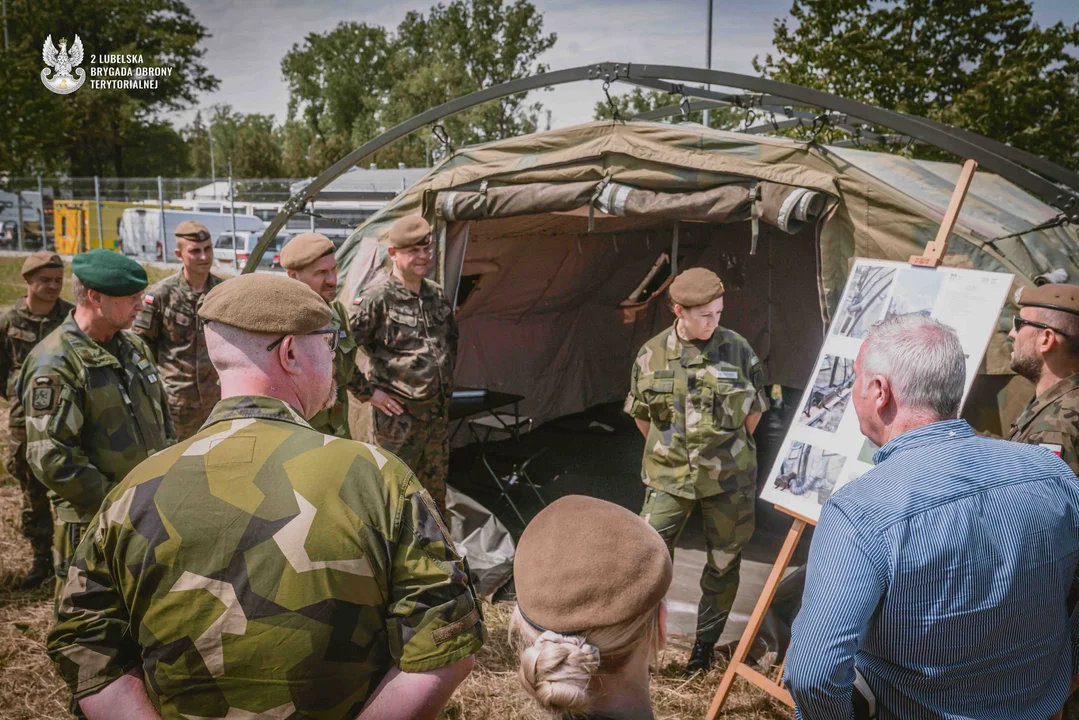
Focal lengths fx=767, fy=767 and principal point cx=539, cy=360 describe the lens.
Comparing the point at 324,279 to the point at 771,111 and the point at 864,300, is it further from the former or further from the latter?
the point at 771,111

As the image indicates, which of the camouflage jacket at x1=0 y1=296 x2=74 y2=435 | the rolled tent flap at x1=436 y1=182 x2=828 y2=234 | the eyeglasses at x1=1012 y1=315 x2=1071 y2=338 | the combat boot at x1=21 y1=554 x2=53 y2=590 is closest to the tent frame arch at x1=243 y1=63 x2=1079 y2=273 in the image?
the rolled tent flap at x1=436 y1=182 x2=828 y2=234

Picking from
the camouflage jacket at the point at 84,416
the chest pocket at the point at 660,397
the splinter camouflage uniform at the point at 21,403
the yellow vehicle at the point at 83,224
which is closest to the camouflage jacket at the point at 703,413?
the chest pocket at the point at 660,397

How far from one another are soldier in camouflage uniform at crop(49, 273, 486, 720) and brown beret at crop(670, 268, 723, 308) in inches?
92.3

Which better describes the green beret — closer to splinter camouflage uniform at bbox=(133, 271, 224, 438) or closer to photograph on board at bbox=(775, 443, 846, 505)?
splinter camouflage uniform at bbox=(133, 271, 224, 438)

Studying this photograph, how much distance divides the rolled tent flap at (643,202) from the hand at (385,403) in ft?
3.64

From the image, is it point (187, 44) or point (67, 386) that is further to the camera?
point (187, 44)

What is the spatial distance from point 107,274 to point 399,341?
1.64 metres

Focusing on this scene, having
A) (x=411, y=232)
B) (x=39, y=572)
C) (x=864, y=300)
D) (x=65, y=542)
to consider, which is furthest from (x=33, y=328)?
(x=864, y=300)

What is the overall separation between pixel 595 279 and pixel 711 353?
4192mm

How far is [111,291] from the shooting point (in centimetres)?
293

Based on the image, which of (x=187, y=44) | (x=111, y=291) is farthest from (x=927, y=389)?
(x=187, y=44)

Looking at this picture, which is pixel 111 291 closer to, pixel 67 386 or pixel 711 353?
pixel 67 386

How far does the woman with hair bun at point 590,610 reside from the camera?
3.93ft

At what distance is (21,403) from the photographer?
165 inches
